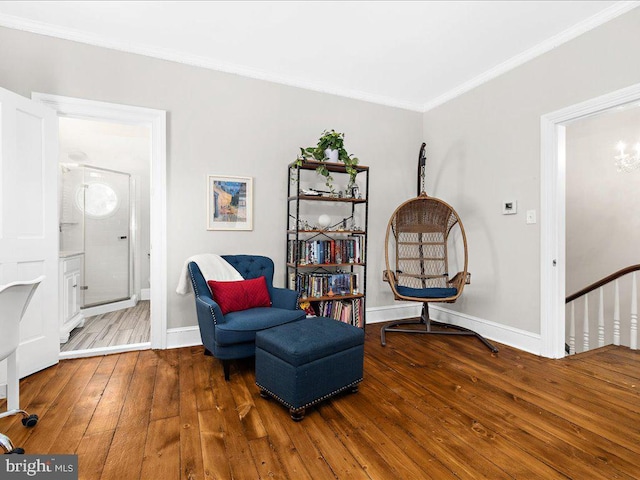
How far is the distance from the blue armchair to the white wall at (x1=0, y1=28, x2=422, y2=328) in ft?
1.92

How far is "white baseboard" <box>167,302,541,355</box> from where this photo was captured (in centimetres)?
320

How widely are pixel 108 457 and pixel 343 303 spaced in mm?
2413

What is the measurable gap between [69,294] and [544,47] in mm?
5199

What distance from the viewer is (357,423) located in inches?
75.9

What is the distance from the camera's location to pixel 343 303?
3646 millimetres

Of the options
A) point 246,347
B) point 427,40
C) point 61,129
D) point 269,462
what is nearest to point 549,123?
point 427,40

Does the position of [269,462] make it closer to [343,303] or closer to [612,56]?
[343,303]

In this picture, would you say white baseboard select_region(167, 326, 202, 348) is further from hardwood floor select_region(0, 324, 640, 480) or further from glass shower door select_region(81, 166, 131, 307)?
glass shower door select_region(81, 166, 131, 307)

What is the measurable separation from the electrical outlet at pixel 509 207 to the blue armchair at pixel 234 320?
2223 mm

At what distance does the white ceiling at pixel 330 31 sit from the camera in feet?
8.36

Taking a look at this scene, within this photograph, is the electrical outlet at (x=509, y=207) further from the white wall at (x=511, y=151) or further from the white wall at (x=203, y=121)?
the white wall at (x=203, y=121)

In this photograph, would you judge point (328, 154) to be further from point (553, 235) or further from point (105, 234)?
point (105, 234)

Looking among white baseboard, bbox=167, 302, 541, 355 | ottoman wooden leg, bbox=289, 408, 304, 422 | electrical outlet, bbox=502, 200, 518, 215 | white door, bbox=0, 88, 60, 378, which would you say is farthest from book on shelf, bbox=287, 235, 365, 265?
white door, bbox=0, 88, 60, 378

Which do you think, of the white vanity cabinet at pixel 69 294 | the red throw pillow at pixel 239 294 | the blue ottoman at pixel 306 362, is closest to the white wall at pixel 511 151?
the blue ottoman at pixel 306 362
